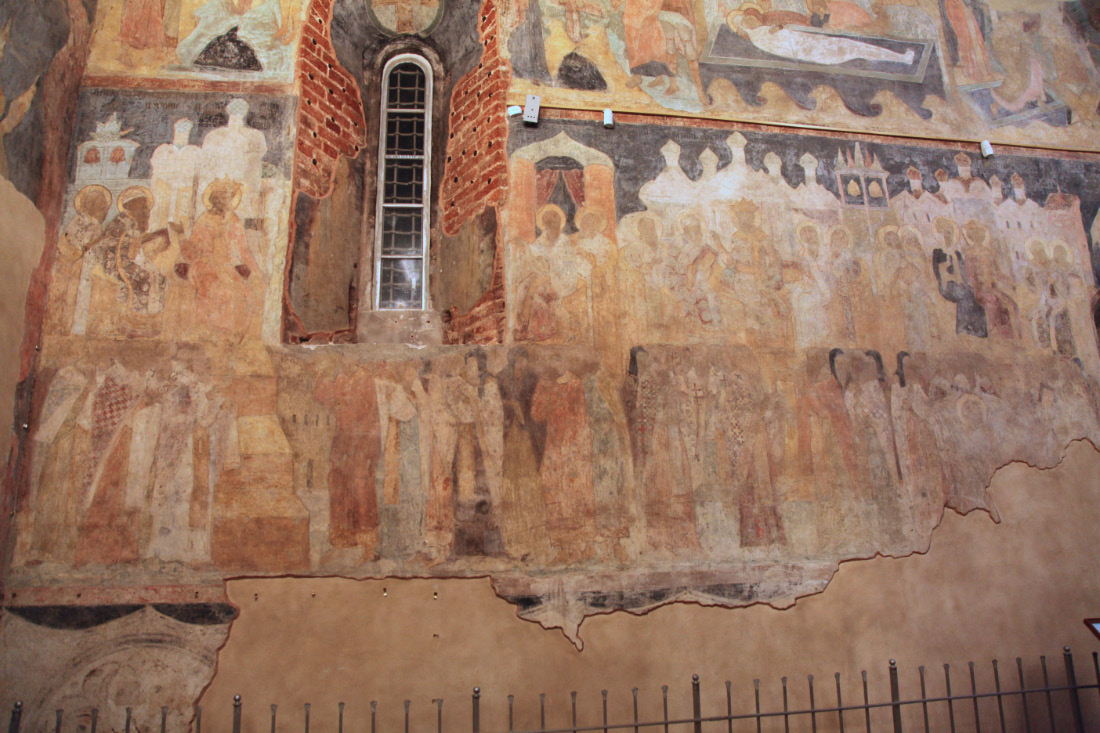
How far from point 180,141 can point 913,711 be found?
20.8ft

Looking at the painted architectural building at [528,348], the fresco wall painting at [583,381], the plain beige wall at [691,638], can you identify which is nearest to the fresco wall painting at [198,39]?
the painted architectural building at [528,348]

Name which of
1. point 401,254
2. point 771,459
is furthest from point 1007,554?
point 401,254

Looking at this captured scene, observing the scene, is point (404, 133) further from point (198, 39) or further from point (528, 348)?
point (528, 348)

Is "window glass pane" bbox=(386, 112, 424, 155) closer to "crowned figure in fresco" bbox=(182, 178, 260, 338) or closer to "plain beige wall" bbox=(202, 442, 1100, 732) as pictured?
"crowned figure in fresco" bbox=(182, 178, 260, 338)

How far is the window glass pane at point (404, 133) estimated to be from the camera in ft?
22.2

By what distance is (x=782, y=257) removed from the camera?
626 centimetres

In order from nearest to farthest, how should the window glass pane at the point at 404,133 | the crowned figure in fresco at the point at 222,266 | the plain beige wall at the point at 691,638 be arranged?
the plain beige wall at the point at 691,638, the crowned figure in fresco at the point at 222,266, the window glass pane at the point at 404,133

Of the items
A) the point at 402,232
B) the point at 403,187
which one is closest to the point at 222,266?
the point at 402,232

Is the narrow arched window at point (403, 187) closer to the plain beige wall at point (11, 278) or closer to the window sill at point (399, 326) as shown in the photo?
the window sill at point (399, 326)

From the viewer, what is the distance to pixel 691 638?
5.28 metres

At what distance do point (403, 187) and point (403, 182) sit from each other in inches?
1.8

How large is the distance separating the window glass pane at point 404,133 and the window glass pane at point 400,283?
0.98m

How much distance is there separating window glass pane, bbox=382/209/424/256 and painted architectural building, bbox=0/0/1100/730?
0.11 ft

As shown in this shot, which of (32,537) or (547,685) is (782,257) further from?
(32,537)
